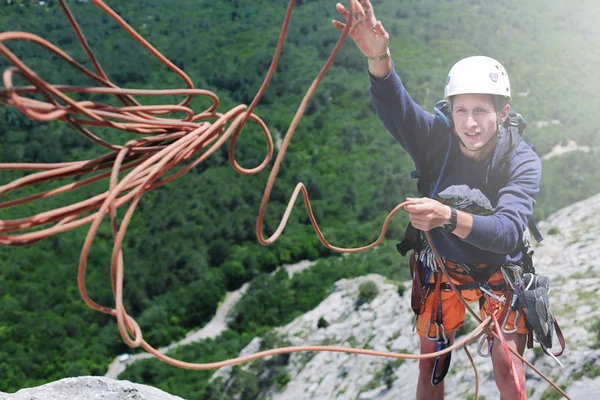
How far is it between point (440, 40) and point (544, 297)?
158ft

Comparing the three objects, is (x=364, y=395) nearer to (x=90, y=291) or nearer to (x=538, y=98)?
→ (x=90, y=291)

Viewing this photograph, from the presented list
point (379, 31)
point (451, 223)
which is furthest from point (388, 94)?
point (451, 223)

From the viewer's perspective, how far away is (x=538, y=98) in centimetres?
4059

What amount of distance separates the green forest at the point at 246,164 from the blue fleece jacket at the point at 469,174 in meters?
15.6

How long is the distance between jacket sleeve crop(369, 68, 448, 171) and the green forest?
15672mm

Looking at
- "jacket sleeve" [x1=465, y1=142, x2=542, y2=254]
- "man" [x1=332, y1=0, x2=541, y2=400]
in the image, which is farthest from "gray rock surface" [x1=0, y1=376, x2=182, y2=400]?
"jacket sleeve" [x1=465, y1=142, x2=542, y2=254]

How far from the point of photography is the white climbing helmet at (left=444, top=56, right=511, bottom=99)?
130 inches

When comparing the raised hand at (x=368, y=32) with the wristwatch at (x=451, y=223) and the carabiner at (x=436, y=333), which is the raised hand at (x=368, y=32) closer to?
the wristwatch at (x=451, y=223)

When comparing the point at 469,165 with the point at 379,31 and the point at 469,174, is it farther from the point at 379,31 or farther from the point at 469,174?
the point at 379,31

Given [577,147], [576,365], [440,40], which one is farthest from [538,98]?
[576,365]

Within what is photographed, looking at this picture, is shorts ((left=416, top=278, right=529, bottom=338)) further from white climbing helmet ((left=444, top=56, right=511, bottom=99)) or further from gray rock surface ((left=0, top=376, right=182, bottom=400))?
gray rock surface ((left=0, top=376, right=182, bottom=400))

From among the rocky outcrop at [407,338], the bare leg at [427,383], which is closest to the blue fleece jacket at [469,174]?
the bare leg at [427,383]

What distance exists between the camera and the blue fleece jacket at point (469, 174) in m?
3.15

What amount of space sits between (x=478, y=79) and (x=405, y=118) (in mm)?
399
